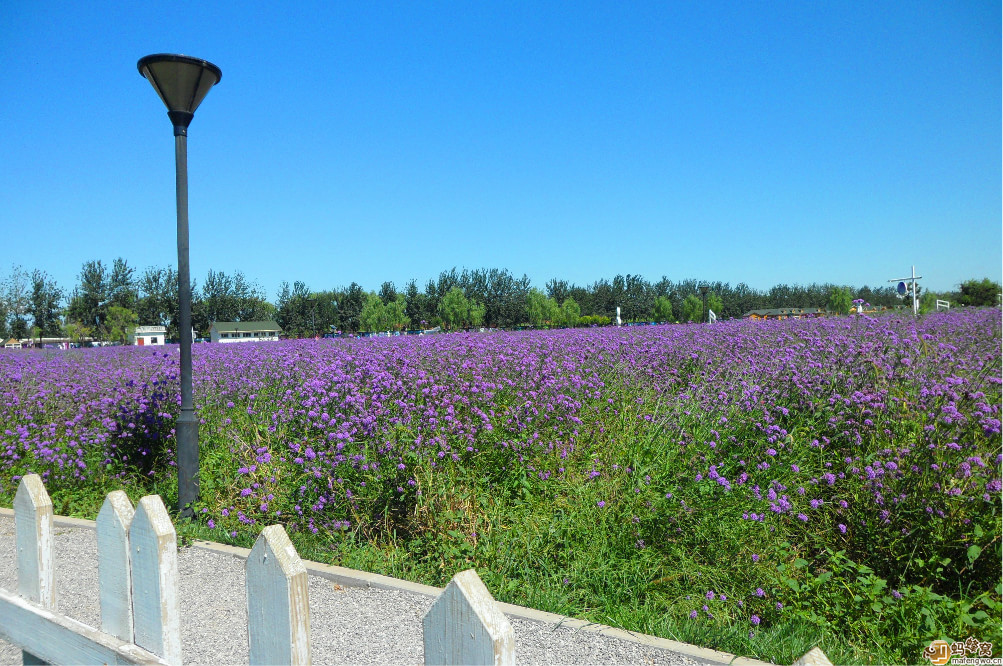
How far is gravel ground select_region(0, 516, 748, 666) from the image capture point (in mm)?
2500

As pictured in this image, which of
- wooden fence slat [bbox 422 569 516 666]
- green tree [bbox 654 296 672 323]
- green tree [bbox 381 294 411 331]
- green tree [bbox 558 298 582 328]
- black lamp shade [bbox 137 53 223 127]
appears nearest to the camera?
wooden fence slat [bbox 422 569 516 666]

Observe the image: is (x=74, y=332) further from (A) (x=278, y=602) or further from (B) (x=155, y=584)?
(A) (x=278, y=602)

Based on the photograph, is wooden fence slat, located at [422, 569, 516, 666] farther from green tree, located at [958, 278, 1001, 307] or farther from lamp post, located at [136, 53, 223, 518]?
green tree, located at [958, 278, 1001, 307]

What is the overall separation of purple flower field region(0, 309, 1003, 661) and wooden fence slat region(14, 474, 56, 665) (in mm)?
2044

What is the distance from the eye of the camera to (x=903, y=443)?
3.25 meters

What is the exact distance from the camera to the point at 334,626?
278 centimetres

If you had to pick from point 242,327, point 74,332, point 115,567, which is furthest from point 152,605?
point 242,327

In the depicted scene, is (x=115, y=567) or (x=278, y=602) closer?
(x=278, y=602)

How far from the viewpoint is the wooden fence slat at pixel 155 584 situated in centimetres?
139

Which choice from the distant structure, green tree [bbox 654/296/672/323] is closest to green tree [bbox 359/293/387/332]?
green tree [bbox 654/296/672/323]

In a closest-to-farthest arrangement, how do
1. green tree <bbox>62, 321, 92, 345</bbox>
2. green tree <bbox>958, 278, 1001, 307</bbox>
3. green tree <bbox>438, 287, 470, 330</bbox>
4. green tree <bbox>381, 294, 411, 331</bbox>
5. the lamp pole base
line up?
the lamp pole base
green tree <bbox>958, 278, 1001, 307</bbox>
green tree <bbox>62, 321, 92, 345</bbox>
green tree <bbox>381, 294, 411, 331</bbox>
green tree <bbox>438, 287, 470, 330</bbox>

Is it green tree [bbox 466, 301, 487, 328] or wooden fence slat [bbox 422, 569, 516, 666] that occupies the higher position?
green tree [bbox 466, 301, 487, 328]

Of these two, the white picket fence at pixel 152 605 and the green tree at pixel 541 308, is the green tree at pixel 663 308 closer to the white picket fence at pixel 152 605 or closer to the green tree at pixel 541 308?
the green tree at pixel 541 308

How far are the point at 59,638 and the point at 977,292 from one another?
16.8 metres
